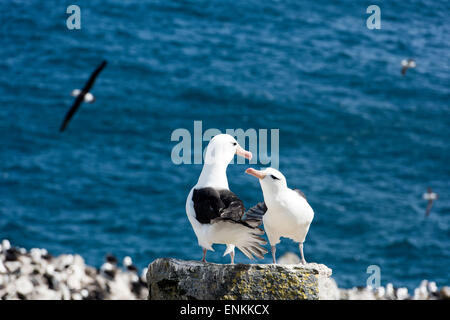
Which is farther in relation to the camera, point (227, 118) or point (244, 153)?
point (227, 118)

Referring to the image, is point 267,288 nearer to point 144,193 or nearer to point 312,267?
point 312,267

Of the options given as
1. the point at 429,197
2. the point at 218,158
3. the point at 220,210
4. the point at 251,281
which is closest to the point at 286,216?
the point at 220,210

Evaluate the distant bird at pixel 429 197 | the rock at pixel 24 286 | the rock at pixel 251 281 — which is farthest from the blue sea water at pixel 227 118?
the rock at pixel 251 281

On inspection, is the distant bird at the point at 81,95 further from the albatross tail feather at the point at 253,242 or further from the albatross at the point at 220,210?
the albatross tail feather at the point at 253,242

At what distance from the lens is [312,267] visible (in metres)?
9.30

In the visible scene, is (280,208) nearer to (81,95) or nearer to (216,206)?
(216,206)

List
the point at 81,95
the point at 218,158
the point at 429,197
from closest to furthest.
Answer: the point at 218,158, the point at 81,95, the point at 429,197

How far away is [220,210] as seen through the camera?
903 centimetres

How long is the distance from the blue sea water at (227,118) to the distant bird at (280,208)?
25329 millimetres

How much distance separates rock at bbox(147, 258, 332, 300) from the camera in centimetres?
919

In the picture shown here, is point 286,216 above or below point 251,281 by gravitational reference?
above

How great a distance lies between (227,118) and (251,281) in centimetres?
3957

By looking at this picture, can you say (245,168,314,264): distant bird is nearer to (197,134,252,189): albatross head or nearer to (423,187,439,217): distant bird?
(197,134,252,189): albatross head

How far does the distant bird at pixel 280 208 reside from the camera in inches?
353
